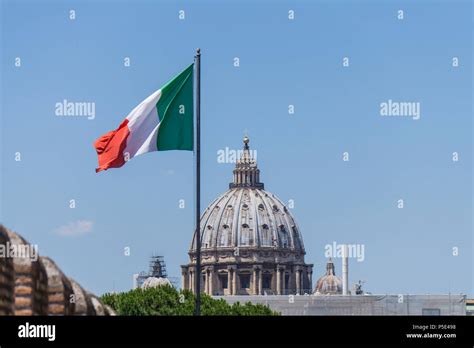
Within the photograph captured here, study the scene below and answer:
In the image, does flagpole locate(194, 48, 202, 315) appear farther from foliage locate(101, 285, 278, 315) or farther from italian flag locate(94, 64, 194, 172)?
foliage locate(101, 285, 278, 315)

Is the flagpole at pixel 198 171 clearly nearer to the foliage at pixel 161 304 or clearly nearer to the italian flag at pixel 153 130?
the italian flag at pixel 153 130

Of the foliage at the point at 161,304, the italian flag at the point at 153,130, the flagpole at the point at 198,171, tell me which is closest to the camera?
the flagpole at the point at 198,171

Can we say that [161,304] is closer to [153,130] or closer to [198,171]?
[153,130]

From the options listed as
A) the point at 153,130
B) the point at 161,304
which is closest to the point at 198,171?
Answer: the point at 153,130

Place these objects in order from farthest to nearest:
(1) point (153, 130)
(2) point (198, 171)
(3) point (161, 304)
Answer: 1. (3) point (161, 304)
2. (1) point (153, 130)
3. (2) point (198, 171)

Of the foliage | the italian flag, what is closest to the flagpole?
the italian flag

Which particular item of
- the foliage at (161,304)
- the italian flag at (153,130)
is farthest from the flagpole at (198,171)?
the foliage at (161,304)

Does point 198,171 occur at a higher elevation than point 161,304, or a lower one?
lower
